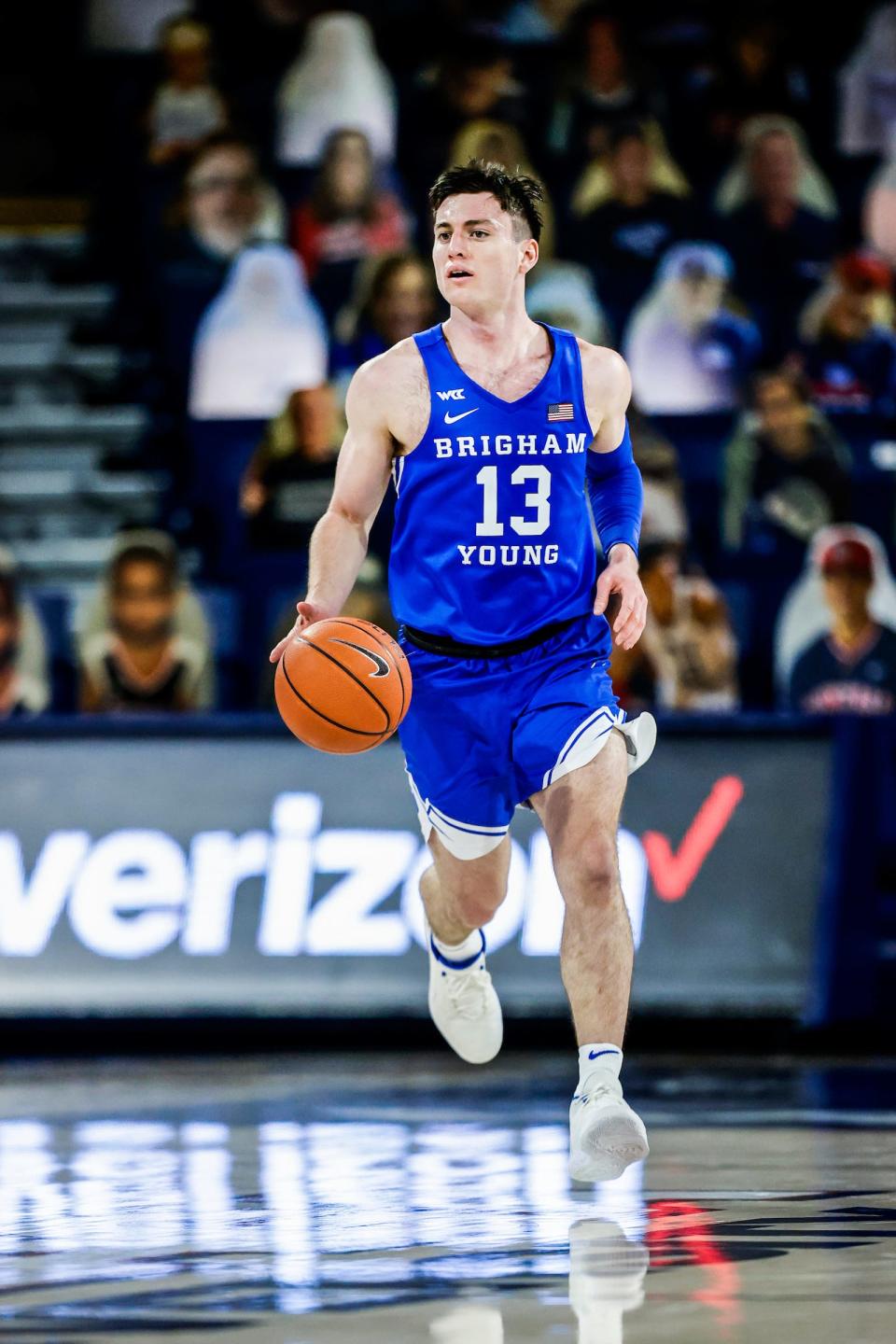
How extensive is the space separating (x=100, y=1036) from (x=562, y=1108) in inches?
104

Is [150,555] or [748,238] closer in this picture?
[150,555]

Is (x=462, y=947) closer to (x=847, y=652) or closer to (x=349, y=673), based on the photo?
(x=349, y=673)

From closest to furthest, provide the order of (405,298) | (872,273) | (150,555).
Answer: (150,555), (405,298), (872,273)

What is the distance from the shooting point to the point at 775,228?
12273mm

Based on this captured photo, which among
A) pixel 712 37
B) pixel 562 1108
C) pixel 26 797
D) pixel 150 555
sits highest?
pixel 712 37

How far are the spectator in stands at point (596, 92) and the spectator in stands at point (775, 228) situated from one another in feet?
2.29

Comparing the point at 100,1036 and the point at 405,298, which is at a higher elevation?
the point at 405,298

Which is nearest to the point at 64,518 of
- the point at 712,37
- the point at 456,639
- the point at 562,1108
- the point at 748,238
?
the point at 748,238

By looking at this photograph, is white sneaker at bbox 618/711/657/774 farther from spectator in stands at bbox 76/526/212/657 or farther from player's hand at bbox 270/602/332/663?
spectator in stands at bbox 76/526/212/657

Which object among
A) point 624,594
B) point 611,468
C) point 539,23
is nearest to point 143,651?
point 611,468

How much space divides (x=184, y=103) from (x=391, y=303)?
266 centimetres

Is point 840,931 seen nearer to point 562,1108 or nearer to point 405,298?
point 562,1108

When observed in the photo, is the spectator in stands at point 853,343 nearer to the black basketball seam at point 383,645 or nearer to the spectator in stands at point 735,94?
the spectator in stands at point 735,94

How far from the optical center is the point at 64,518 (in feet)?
39.6
